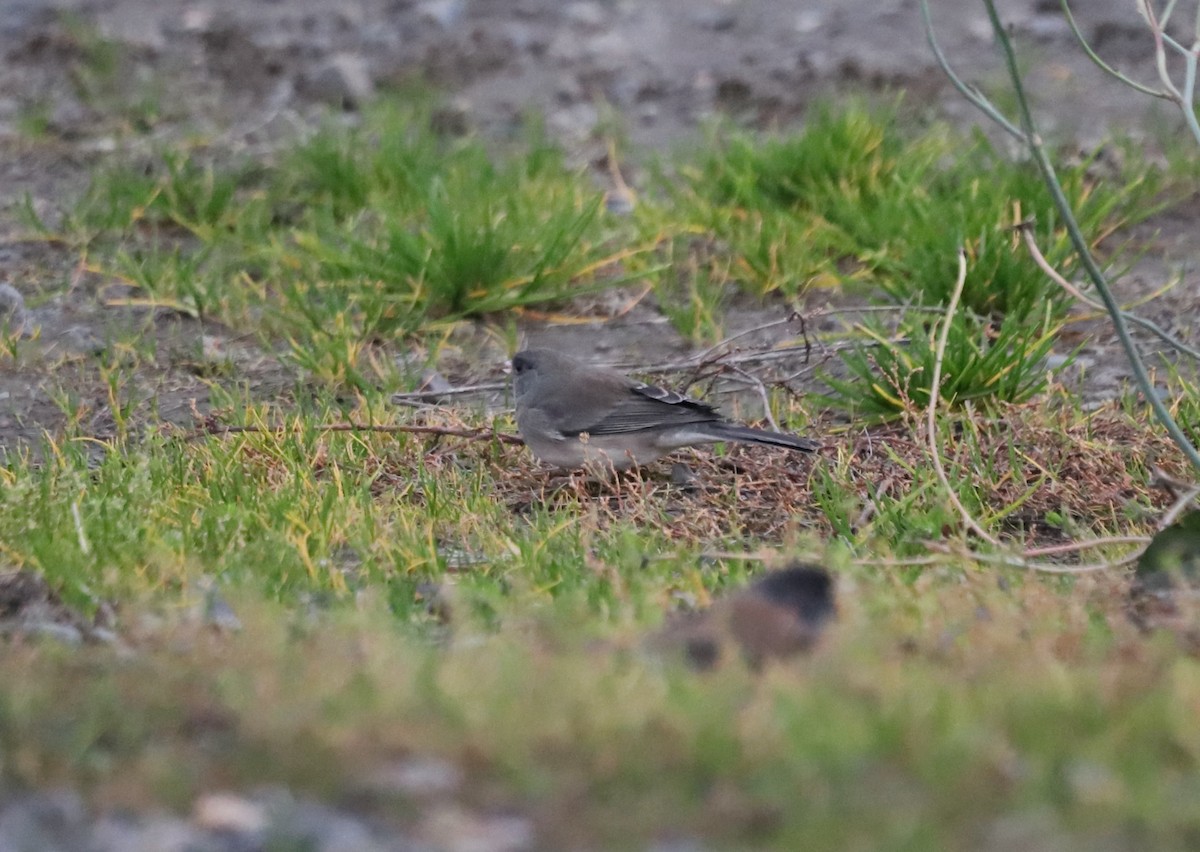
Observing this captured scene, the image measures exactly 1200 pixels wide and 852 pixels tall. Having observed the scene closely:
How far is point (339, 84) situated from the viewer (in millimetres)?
10047

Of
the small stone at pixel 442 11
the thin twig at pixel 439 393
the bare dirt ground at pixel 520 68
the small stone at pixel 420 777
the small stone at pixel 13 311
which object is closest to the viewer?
the small stone at pixel 420 777

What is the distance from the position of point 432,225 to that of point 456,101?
10.8 feet

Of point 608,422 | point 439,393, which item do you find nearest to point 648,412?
point 608,422

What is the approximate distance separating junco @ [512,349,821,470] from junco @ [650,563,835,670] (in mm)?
1596

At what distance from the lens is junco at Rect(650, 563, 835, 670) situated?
3.33 meters

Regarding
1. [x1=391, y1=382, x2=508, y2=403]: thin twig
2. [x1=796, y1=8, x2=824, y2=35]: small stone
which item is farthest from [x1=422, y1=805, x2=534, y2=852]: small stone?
[x1=796, y1=8, x2=824, y2=35]: small stone

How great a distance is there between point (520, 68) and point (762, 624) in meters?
7.59

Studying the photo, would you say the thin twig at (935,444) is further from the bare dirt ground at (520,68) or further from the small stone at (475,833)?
the bare dirt ground at (520,68)

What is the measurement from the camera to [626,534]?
4.56m

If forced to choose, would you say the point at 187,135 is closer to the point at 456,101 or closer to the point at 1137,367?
the point at 456,101

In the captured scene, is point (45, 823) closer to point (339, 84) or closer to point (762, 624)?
point (762, 624)

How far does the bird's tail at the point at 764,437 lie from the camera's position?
5.19 metres

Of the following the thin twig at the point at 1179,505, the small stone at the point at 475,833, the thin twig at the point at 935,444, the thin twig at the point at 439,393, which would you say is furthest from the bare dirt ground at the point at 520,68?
the small stone at the point at 475,833

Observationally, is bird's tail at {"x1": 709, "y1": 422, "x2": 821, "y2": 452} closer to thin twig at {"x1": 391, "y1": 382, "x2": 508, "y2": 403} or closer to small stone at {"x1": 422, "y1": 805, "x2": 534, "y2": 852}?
thin twig at {"x1": 391, "y1": 382, "x2": 508, "y2": 403}
